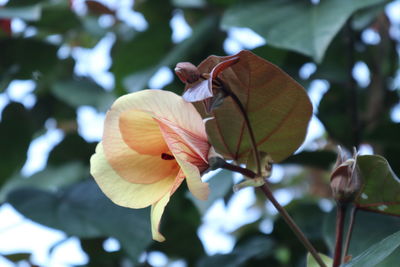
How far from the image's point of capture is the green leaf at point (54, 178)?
1.15 meters

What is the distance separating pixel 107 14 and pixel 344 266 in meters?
1.10

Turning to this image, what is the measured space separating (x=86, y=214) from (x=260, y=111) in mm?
464

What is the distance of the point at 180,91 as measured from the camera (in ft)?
3.55

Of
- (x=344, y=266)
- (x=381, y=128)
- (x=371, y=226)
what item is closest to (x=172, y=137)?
(x=344, y=266)

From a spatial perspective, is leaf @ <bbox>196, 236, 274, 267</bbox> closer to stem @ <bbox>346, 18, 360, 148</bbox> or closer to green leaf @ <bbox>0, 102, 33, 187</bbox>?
stem @ <bbox>346, 18, 360, 148</bbox>

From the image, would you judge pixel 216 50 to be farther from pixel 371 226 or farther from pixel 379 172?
pixel 379 172

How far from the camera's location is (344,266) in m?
0.45

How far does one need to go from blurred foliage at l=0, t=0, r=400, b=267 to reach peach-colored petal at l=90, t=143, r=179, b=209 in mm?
281

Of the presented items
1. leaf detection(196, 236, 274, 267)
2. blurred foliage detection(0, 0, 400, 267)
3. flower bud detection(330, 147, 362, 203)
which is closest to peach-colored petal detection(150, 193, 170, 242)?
flower bud detection(330, 147, 362, 203)

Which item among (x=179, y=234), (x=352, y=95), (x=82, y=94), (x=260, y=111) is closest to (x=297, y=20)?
(x=352, y=95)

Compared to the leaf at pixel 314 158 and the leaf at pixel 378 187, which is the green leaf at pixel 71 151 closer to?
the leaf at pixel 314 158

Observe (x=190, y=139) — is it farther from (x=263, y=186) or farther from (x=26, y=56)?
(x=26, y=56)

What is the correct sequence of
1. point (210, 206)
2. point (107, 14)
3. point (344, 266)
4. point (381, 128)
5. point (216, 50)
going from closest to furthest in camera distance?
point (344, 266) → point (210, 206) → point (381, 128) → point (216, 50) → point (107, 14)

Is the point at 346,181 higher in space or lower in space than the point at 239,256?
higher
